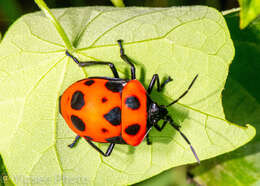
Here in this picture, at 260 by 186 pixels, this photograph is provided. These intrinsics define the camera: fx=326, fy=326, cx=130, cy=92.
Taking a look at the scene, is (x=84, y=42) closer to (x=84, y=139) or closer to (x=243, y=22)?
(x=84, y=139)

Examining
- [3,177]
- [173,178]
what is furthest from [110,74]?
[173,178]

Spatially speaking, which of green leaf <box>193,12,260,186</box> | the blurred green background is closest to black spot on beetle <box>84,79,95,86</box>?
the blurred green background

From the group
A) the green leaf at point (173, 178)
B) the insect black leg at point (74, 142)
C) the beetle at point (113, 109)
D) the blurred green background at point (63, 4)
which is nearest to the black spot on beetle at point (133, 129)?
the beetle at point (113, 109)

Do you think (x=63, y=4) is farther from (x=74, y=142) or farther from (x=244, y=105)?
(x=244, y=105)

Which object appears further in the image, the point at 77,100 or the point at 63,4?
the point at 63,4

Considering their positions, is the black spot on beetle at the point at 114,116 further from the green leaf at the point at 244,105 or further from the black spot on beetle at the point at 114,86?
the green leaf at the point at 244,105

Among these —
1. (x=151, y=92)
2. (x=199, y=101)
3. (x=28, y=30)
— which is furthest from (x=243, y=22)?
(x=28, y=30)
